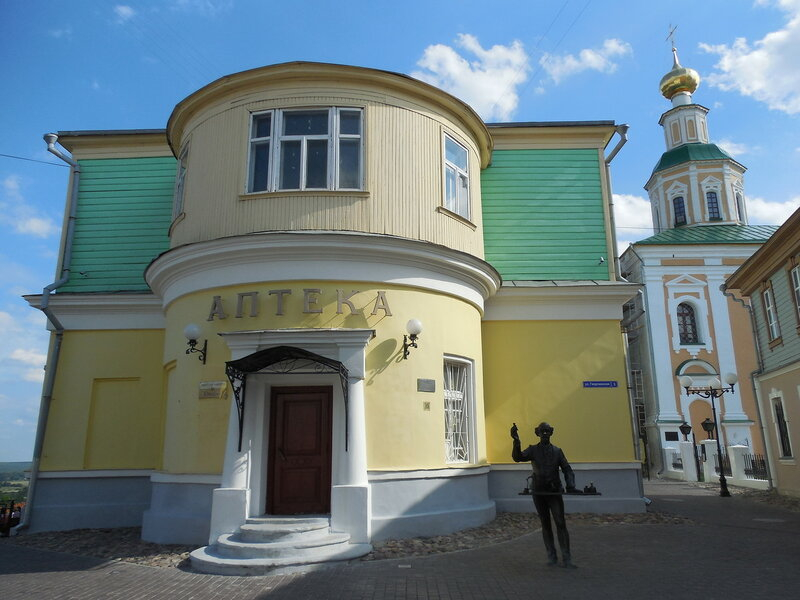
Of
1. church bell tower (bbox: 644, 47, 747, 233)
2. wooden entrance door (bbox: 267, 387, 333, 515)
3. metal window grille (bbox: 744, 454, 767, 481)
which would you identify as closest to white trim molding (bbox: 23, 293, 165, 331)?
wooden entrance door (bbox: 267, 387, 333, 515)

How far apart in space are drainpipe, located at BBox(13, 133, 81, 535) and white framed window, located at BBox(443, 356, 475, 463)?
329 inches

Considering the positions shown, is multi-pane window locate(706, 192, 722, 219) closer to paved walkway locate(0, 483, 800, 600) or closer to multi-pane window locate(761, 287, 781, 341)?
multi-pane window locate(761, 287, 781, 341)

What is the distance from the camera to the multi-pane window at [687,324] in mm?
32062

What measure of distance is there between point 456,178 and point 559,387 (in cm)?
474

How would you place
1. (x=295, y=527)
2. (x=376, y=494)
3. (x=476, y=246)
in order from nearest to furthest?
(x=295, y=527), (x=376, y=494), (x=476, y=246)

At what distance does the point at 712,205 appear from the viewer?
36.9m

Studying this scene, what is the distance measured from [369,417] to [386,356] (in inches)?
38.8

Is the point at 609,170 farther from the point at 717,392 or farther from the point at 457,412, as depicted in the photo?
the point at 717,392

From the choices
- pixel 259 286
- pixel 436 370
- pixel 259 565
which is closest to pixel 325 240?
pixel 259 286

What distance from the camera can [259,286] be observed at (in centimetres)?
988

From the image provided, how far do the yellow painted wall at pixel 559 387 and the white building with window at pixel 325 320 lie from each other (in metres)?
0.04

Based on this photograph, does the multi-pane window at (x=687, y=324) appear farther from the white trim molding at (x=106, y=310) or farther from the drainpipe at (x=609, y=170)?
the white trim molding at (x=106, y=310)

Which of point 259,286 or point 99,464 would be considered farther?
point 99,464

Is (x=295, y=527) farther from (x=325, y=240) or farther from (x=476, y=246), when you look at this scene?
(x=476, y=246)
